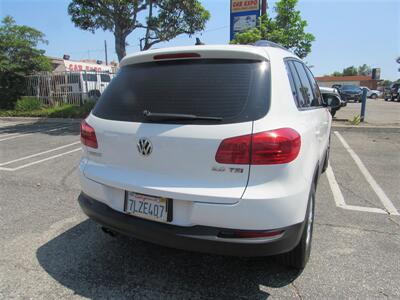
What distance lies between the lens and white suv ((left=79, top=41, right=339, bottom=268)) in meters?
2.08

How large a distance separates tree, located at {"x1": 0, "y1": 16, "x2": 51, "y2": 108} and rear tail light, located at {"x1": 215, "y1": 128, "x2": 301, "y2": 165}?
676 inches

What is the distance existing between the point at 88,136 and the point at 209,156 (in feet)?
3.87

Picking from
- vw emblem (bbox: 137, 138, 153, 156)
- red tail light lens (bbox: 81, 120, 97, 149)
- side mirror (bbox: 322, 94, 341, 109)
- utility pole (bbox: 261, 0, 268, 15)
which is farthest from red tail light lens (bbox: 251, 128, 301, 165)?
utility pole (bbox: 261, 0, 268, 15)

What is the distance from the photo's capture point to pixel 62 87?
16.6 meters

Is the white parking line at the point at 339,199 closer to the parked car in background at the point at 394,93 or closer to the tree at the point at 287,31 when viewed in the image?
the tree at the point at 287,31

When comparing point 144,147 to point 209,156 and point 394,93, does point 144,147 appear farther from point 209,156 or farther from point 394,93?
point 394,93

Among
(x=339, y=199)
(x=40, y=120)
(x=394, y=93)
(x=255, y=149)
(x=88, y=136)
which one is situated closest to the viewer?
(x=255, y=149)

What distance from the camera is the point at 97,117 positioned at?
2.72 metres

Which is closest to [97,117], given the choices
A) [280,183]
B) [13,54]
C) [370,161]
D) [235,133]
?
[235,133]

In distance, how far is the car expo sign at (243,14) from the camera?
1222cm

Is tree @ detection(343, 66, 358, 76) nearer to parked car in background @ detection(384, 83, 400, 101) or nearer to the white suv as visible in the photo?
parked car in background @ detection(384, 83, 400, 101)

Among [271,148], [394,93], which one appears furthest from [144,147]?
[394,93]

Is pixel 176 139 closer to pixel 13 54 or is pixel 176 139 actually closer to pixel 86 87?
pixel 86 87

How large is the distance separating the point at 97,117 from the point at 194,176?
1083 millimetres
